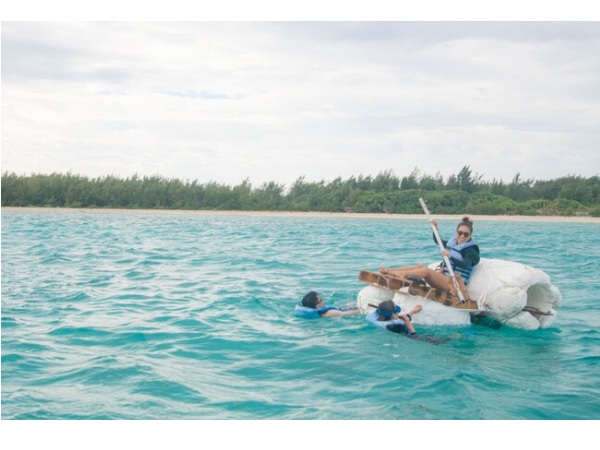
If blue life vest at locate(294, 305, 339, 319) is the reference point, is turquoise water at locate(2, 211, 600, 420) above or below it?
below

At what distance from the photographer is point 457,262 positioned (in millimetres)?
9961

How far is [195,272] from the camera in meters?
16.2

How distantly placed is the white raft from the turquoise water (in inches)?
7.9

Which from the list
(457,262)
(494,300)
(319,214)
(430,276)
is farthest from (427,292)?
(319,214)

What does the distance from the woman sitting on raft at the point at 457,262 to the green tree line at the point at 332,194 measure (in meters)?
39.2

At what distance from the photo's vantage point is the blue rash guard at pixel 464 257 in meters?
9.83

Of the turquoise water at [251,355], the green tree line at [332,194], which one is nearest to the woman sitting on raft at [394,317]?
the turquoise water at [251,355]

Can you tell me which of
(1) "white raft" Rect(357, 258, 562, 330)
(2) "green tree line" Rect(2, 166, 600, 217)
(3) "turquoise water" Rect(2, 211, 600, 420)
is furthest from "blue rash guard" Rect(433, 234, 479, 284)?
(2) "green tree line" Rect(2, 166, 600, 217)

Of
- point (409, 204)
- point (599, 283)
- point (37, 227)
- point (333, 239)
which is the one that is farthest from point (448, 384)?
point (409, 204)

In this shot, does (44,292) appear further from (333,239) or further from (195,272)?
(333,239)

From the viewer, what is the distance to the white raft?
9711 mm

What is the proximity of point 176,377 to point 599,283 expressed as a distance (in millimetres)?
11444

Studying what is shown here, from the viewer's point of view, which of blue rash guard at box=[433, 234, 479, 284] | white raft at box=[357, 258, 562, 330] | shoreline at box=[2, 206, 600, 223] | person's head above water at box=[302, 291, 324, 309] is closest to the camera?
white raft at box=[357, 258, 562, 330]

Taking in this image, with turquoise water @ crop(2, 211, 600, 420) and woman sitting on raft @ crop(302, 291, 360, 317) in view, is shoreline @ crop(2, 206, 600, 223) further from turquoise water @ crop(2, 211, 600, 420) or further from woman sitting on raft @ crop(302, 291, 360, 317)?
woman sitting on raft @ crop(302, 291, 360, 317)
